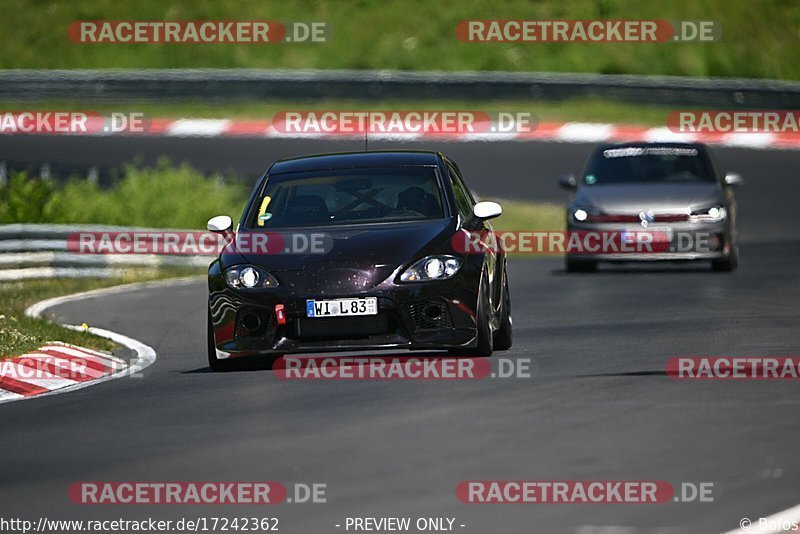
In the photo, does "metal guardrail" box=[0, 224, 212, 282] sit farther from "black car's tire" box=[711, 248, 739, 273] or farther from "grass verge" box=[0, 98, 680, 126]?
"grass verge" box=[0, 98, 680, 126]

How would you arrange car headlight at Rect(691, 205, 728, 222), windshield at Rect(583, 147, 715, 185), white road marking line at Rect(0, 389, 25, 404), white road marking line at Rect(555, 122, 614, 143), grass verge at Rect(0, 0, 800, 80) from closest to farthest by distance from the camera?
white road marking line at Rect(0, 389, 25, 404)
car headlight at Rect(691, 205, 728, 222)
windshield at Rect(583, 147, 715, 185)
white road marking line at Rect(555, 122, 614, 143)
grass verge at Rect(0, 0, 800, 80)

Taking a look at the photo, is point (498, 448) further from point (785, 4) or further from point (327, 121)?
point (785, 4)

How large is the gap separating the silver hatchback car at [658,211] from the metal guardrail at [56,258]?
4.96 metres

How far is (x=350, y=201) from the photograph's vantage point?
13.2 metres

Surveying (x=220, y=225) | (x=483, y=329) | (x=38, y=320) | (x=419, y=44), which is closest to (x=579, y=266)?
(x=38, y=320)

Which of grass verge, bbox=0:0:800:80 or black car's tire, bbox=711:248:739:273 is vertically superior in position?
grass verge, bbox=0:0:800:80

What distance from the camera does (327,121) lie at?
37.0 m

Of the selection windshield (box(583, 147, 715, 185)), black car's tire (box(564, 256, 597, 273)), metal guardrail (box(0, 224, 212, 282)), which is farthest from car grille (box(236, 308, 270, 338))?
metal guardrail (box(0, 224, 212, 282))

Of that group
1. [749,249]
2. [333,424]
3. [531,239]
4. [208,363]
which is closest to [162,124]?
[531,239]

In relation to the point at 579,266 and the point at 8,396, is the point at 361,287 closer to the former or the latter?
the point at 8,396

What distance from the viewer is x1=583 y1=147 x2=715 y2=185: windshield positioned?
21.4 metres

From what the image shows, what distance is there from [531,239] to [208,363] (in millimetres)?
15389

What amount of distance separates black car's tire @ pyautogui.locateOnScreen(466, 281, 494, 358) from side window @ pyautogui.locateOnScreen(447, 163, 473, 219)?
0.84 m

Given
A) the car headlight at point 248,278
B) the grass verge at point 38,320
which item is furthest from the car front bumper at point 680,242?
the car headlight at point 248,278
